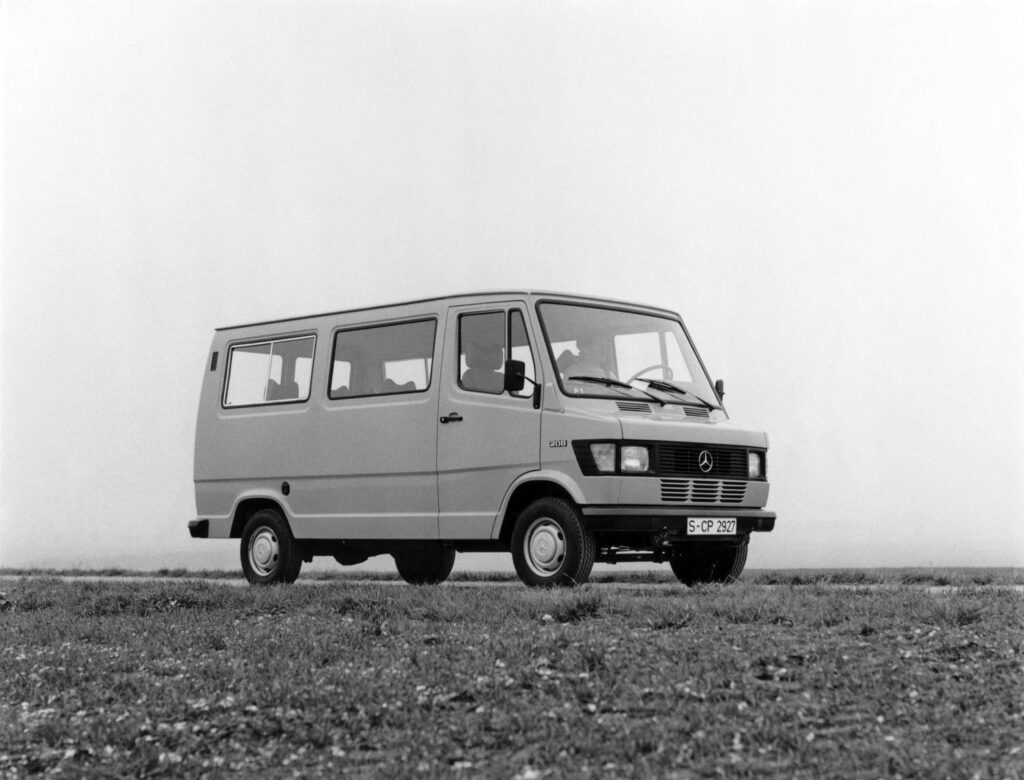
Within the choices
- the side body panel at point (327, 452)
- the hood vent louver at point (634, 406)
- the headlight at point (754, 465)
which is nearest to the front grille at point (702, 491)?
the headlight at point (754, 465)

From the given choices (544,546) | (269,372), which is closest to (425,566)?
(269,372)

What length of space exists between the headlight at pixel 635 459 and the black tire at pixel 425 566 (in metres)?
3.97

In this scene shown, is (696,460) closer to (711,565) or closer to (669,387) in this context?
(669,387)

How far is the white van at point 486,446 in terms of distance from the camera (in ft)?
40.6

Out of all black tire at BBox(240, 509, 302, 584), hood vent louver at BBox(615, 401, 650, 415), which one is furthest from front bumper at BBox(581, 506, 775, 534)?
black tire at BBox(240, 509, 302, 584)

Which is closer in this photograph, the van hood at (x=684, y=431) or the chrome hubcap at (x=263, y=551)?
Result: the van hood at (x=684, y=431)

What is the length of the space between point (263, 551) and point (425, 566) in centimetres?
197

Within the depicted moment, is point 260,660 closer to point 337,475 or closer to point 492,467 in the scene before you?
point 492,467

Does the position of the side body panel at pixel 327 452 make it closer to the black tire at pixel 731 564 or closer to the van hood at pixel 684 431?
the van hood at pixel 684 431

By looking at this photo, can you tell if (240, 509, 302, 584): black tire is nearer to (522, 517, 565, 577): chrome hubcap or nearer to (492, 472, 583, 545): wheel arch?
(492, 472, 583, 545): wheel arch

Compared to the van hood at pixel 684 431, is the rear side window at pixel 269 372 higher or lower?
higher

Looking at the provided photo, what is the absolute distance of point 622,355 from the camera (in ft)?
44.5

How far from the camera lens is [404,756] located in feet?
A: 20.6

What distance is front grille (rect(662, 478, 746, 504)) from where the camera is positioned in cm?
1251
